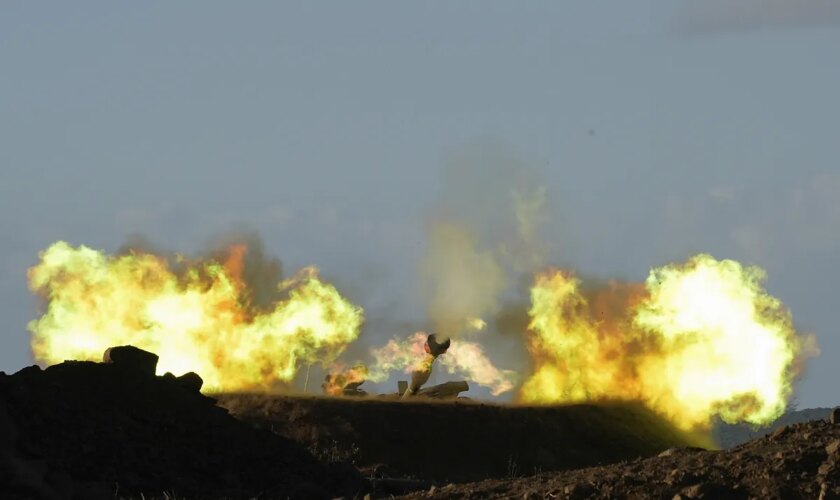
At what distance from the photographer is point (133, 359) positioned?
125 ft

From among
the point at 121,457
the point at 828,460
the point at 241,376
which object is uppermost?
the point at 241,376

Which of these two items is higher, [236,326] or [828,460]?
[236,326]

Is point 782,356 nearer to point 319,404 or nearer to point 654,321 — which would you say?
point 654,321

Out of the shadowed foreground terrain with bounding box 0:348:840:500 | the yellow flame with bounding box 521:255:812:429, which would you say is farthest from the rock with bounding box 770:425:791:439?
the yellow flame with bounding box 521:255:812:429

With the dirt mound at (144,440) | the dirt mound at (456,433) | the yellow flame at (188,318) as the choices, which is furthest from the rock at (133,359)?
the yellow flame at (188,318)

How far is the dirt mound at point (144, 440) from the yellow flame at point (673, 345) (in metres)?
20.4

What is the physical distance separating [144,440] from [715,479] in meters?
16.9

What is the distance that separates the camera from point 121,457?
30.9 meters

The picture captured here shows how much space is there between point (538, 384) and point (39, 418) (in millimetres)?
26870

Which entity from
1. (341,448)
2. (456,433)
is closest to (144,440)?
(341,448)

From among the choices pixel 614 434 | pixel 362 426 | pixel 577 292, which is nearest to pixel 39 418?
pixel 362 426

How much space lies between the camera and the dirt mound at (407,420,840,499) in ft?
60.5

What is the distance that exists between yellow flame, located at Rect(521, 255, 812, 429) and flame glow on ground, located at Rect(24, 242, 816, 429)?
1.7 inches

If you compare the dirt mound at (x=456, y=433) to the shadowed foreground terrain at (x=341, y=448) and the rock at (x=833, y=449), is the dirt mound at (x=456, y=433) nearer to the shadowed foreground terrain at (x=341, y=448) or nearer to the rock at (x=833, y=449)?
the shadowed foreground terrain at (x=341, y=448)
